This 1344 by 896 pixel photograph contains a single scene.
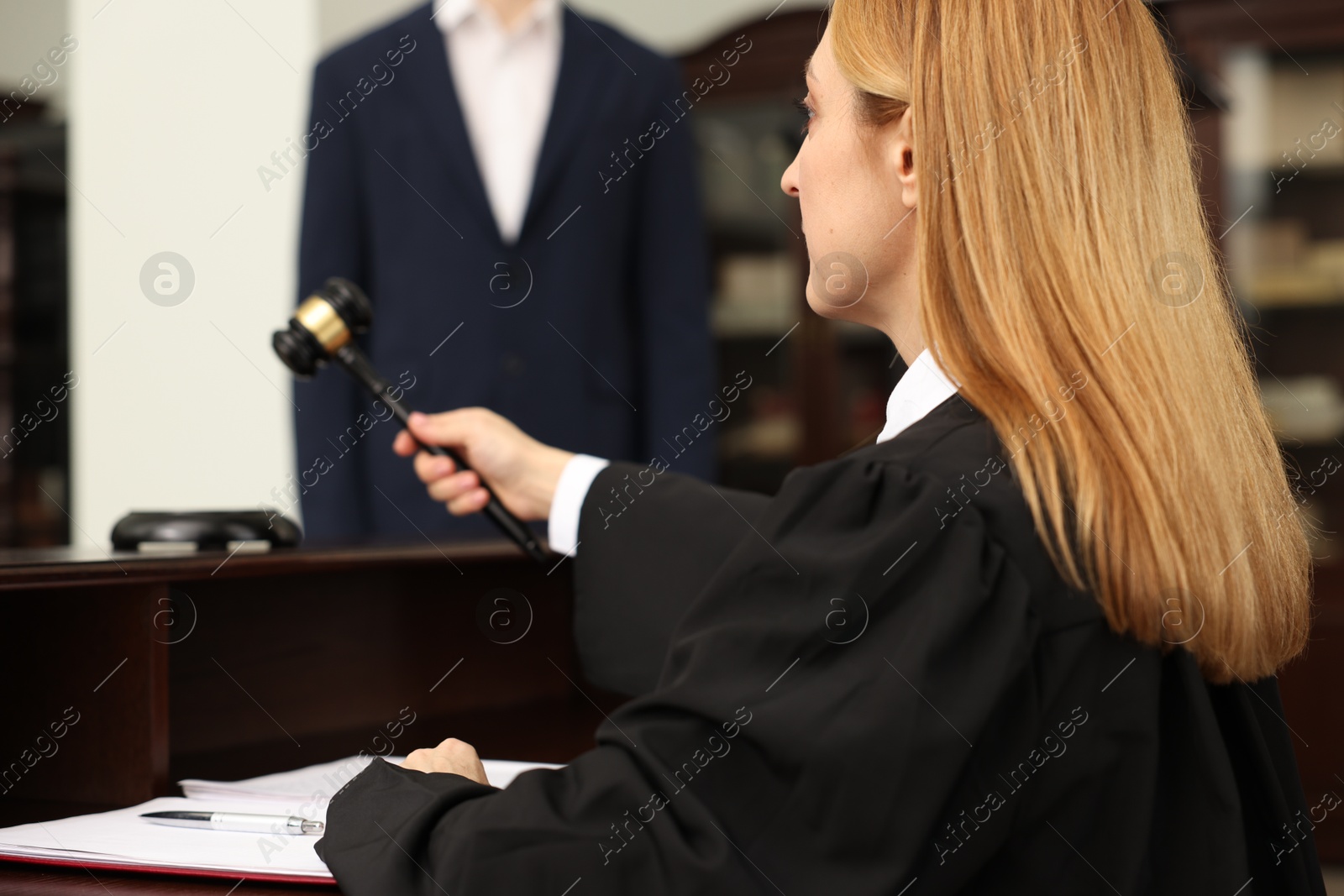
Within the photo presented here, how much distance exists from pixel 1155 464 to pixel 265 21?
2.52m

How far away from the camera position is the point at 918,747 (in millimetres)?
649

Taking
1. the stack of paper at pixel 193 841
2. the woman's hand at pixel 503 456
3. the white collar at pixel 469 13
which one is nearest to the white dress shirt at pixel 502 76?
the white collar at pixel 469 13

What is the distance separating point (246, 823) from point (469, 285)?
118cm

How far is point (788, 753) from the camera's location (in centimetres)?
65

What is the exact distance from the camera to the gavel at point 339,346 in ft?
4.10

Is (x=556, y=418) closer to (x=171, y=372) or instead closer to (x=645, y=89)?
(x=645, y=89)

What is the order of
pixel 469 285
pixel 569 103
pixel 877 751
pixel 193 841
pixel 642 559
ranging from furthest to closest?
pixel 569 103, pixel 469 285, pixel 642 559, pixel 193 841, pixel 877 751

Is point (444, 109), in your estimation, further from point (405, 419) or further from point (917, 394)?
point (917, 394)

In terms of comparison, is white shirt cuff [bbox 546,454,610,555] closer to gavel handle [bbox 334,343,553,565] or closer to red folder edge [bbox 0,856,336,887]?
gavel handle [bbox 334,343,553,565]

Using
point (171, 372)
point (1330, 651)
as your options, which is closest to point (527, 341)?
point (171, 372)

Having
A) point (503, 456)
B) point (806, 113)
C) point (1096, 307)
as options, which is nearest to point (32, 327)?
point (503, 456)

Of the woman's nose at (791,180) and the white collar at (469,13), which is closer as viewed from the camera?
the woman's nose at (791,180)

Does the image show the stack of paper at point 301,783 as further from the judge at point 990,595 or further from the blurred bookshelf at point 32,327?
the blurred bookshelf at point 32,327

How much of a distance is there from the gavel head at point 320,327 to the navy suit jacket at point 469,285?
0.56 meters
